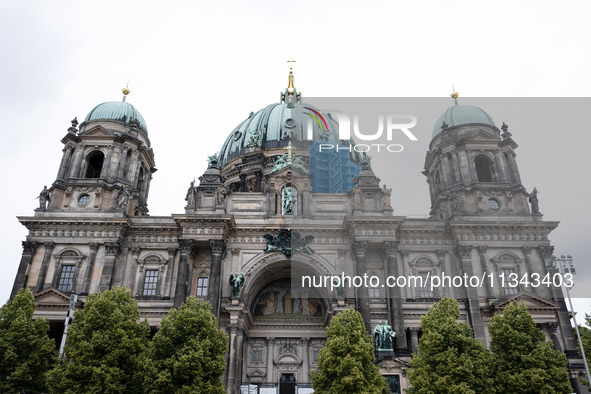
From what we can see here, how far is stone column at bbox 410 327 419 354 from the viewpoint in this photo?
3200 cm

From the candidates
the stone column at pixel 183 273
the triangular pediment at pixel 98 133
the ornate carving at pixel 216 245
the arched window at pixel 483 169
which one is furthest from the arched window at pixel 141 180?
the arched window at pixel 483 169

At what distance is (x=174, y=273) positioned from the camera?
34.6m

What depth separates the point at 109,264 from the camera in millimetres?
33812

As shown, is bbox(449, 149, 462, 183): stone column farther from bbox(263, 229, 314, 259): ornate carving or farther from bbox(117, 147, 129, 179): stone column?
bbox(117, 147, 129, 179): stone column

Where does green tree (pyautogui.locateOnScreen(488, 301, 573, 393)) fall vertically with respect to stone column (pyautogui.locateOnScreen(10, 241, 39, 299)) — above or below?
below

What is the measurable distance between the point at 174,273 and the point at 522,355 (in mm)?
23024

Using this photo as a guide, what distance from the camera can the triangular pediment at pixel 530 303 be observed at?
104ft

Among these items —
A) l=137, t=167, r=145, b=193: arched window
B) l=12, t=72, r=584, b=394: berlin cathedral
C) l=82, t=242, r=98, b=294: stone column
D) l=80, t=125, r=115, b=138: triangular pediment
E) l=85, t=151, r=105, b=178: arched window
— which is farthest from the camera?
l=137, t=167, r=145, b=193: arched window

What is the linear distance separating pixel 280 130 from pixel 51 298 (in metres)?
28.0

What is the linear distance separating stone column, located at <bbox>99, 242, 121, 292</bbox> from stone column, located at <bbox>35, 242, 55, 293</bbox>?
159 inches

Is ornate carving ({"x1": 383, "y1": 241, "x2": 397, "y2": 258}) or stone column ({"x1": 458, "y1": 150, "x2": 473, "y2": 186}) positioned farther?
stone column ({"x1": 458, "y1": 150, "x2": 473, "y2": 186})

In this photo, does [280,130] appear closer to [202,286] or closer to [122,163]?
[122,163]

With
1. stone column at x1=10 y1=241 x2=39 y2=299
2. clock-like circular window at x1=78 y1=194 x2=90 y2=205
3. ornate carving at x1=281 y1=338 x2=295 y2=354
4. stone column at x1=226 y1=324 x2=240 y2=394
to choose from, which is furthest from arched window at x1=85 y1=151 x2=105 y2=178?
ornate carving at x1=281 y1=338 x2=295 y2=354

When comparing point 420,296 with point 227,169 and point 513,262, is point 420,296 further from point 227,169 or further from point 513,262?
point 227,169
